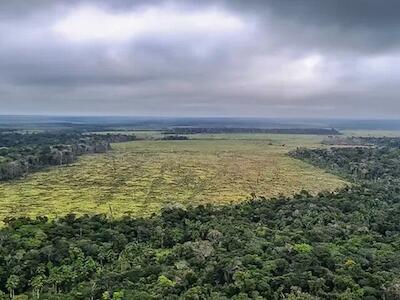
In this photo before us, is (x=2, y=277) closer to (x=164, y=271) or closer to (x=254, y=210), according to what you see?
(x=164, y=271)

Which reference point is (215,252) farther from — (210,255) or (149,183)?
(149,183)

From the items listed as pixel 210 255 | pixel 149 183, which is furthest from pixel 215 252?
pixel 149 183

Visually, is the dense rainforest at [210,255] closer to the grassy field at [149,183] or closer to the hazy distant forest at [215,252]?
the hazy distant forest at [215,252]

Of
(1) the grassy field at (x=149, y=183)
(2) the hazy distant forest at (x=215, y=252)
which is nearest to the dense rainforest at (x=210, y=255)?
(2) the hazy distant forest at (x=215, y=252)

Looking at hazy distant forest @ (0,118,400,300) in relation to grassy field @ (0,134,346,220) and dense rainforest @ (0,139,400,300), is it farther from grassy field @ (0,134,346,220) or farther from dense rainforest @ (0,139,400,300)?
grassy field @ (0,134,346,220)

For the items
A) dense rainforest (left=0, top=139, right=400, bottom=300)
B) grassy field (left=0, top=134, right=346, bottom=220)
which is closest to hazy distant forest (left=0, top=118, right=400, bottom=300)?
dense rainforest (left=0, top=139, right=400, bottom=300)

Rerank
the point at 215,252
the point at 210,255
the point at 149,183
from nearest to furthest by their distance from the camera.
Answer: the point at 210,255 < the point at 215,252 < the point at 149,183
